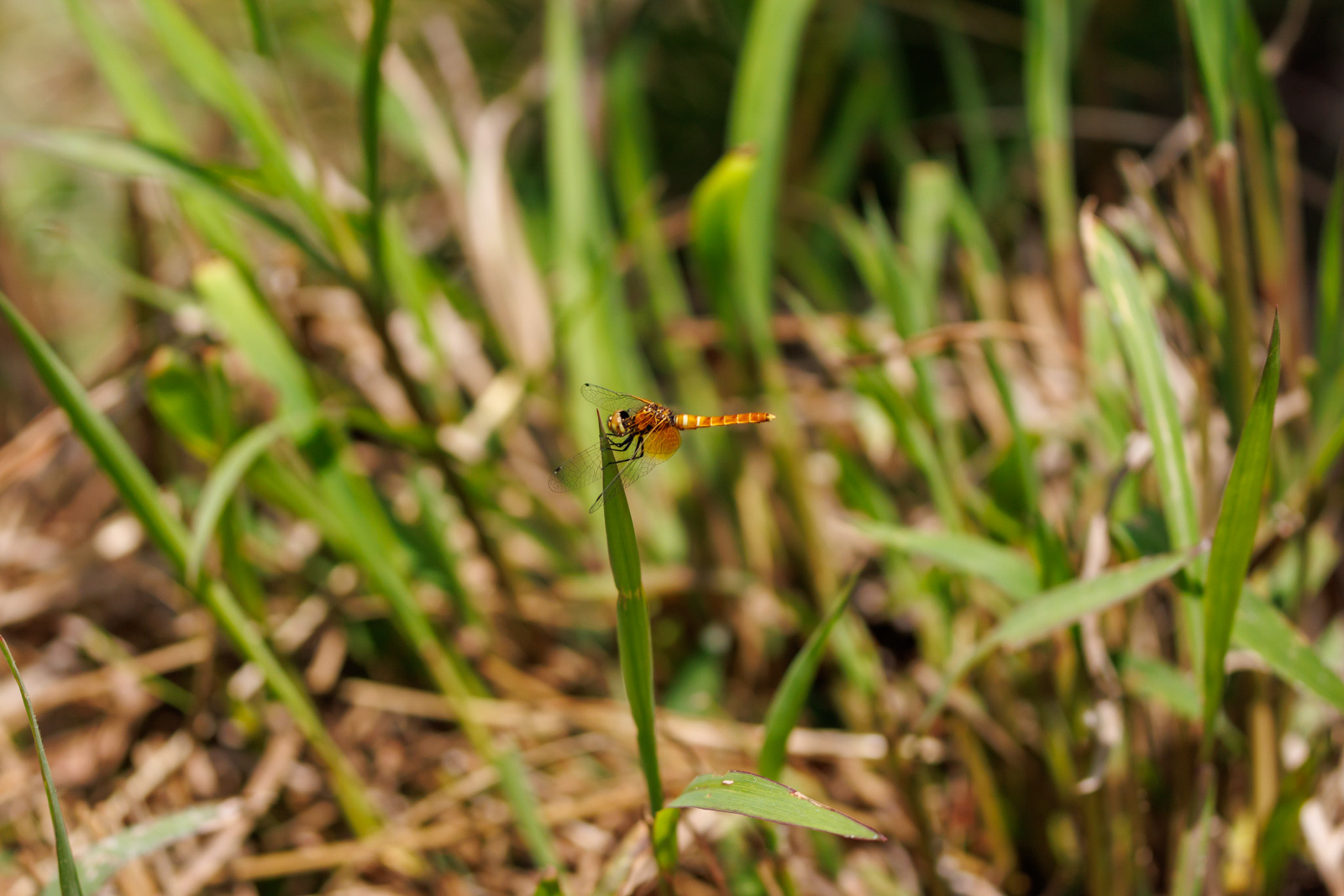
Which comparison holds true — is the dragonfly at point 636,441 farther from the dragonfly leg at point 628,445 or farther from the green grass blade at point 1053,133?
the green grass blade at point 1053,133

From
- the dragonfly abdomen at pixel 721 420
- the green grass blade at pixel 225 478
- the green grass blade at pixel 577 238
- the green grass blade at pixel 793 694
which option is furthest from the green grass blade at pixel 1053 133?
the green grass blade at pixel 225 478

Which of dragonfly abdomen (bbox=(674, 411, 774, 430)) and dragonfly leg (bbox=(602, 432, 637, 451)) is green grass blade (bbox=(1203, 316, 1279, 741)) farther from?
dragonfly leg (bbox=(602, 432, 637, 451))

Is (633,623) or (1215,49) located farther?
(1215,49)

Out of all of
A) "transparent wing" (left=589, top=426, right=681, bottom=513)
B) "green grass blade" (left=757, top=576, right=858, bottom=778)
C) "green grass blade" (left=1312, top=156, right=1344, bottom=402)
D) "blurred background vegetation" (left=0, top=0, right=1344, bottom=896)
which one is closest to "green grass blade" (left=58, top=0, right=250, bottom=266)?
"blurred background vegetation" (left=0, top=0, right=1344, bottom=896)

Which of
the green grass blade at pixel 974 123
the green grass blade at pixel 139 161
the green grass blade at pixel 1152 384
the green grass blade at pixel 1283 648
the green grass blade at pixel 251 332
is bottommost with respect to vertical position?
the green grass blade at pixel 1283 648

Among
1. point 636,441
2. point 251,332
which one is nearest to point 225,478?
point 251,332

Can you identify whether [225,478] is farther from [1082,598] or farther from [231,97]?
[1082,598]
